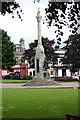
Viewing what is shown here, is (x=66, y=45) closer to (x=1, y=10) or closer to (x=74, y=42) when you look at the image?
(x=74, y=42)

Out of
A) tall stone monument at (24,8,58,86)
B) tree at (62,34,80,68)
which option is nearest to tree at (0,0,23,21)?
tall stone monument at (24,8,58,86)

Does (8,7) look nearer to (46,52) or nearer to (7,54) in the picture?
(7,54)

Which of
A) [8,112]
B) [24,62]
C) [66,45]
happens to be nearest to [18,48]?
[24,62]

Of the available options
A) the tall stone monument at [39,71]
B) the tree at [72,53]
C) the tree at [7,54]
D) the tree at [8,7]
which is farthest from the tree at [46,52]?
the tree at [8,7]

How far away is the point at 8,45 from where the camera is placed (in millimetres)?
87500

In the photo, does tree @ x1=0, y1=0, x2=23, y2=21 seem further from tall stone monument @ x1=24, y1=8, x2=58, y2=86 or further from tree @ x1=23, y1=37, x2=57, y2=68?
tree @ x1=23, y1=37, x2=57, y2=68

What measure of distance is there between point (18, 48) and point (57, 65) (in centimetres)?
2135

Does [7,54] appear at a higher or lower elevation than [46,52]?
lower

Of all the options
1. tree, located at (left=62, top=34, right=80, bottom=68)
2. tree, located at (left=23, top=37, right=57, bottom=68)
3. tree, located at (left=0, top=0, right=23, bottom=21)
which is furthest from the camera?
tree, located at (left=23, top=37, right=57, bottom=68)

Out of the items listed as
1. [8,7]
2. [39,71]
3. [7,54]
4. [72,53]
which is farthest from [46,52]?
[8,7]

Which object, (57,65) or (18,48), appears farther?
(18,48)

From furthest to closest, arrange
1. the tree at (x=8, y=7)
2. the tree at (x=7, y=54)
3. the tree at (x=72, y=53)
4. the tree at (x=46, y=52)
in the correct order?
the tree at (x=46, y=52), the tree at (x=7, y=54), the tree at (x=72, y=53), the tree at (x=8, y=7)

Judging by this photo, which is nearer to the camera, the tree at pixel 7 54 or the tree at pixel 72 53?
the tree at pixel 72 53

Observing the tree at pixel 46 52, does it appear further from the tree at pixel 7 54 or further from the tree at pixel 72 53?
the tree at pixel 7 54
